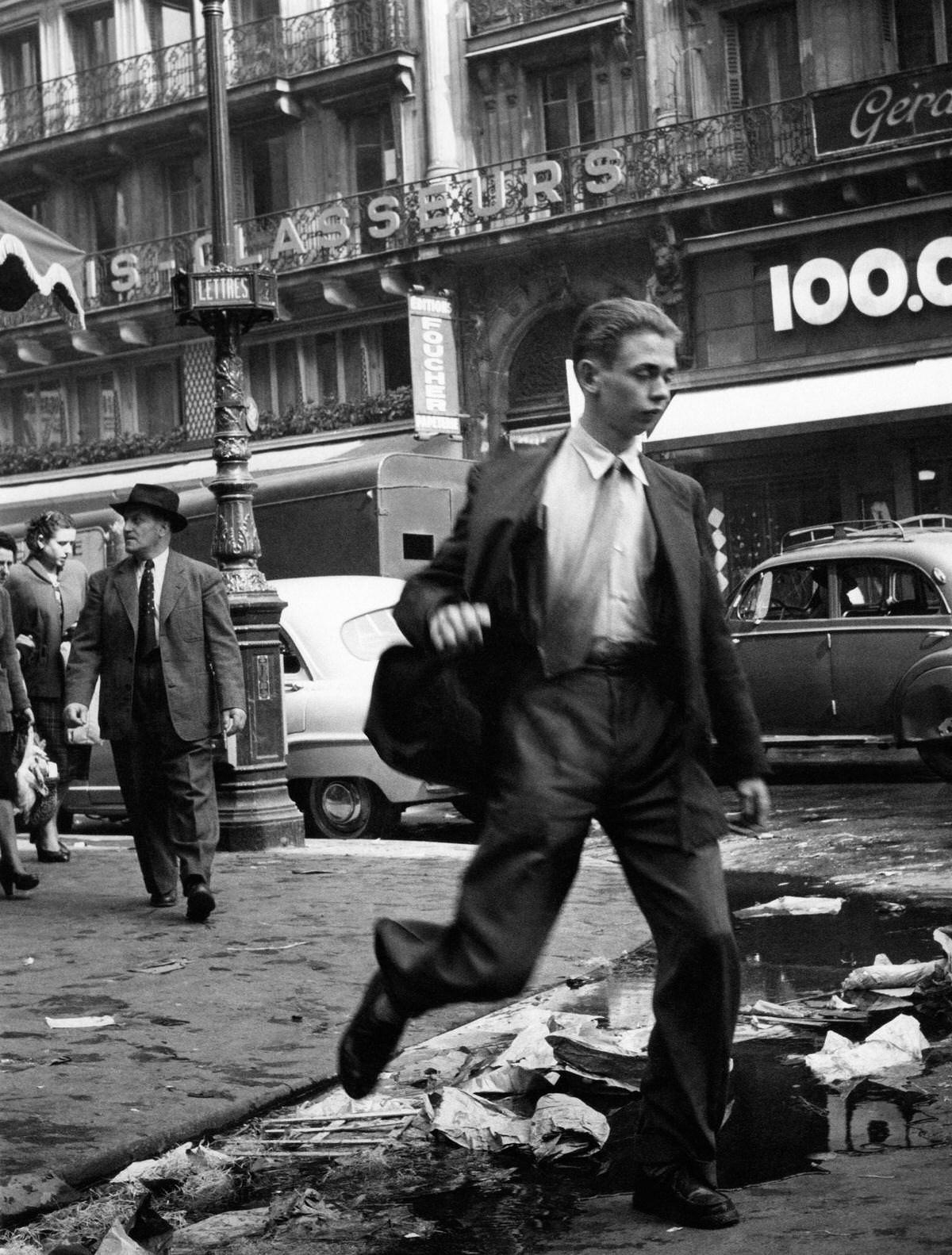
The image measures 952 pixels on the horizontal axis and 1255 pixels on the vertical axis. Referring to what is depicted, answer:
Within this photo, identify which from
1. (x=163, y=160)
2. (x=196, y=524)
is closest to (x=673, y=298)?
(x=196, y=524)

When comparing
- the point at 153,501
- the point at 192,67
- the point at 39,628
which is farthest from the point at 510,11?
the point at 153,501

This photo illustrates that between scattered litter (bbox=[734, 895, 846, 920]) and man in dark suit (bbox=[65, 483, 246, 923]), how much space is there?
2252 mm

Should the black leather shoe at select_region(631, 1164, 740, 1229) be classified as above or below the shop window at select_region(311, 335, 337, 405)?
below

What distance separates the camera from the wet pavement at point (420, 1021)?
3.57 metres

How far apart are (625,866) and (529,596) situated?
0.58 metres

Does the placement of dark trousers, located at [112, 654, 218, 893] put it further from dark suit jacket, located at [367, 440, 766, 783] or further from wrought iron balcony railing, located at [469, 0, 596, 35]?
wrought iron balcony railing, located at [469, 0, 596, 35]

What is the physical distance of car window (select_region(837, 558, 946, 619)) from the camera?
12547 mm

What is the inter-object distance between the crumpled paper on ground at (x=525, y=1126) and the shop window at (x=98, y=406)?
93.9 ft

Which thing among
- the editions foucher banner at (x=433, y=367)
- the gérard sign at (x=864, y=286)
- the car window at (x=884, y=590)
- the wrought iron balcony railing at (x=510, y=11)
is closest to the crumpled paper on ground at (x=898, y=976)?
the car window at (x=884, y=590)

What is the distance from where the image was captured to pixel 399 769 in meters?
3.79

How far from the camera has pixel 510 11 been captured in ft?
89.2

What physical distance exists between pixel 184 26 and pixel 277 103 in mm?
3868

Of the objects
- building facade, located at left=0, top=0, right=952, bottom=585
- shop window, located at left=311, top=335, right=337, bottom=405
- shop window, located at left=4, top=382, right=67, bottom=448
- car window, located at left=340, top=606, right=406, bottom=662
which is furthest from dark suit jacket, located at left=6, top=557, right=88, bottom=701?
shop window, located at left=4, top=382, right=67, bottom=448

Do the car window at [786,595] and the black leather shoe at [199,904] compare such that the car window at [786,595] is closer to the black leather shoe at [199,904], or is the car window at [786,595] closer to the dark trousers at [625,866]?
the black leather shoe at [199,904]
